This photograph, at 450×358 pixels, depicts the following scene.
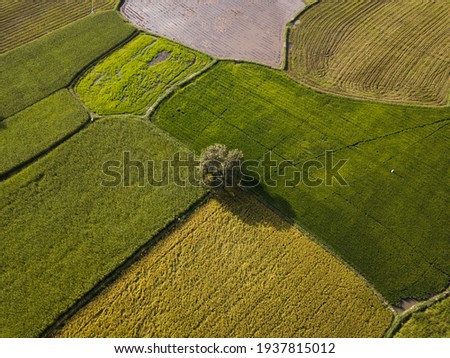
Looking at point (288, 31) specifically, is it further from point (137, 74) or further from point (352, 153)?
point (352, 153)

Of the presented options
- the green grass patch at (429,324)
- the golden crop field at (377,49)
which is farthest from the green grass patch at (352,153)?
the golden crop field at (377,49)

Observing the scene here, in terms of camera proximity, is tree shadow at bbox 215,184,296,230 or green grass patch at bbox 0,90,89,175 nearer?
tree shadow at bbox 215,184,296,230

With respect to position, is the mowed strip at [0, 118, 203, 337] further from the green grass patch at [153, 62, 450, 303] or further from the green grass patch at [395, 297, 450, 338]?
the green grass patch at [395, 297, 450, 338]

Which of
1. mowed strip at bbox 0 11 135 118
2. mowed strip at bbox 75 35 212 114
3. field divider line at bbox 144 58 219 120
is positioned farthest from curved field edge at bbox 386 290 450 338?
mowed strip at bbox 0 11 135 118

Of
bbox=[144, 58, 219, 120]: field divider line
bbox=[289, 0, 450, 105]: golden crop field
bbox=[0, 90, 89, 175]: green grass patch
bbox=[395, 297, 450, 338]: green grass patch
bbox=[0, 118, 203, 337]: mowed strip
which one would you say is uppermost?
bbox=[289, 0, 450, 105]: golden crop field

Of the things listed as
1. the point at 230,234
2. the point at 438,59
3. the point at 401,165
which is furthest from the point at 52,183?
the point at 438,59

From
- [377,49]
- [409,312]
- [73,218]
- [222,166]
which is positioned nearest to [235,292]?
[222,166]

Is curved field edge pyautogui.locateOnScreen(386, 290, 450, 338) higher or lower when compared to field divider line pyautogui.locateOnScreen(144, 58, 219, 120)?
lower
